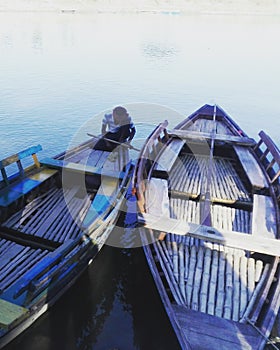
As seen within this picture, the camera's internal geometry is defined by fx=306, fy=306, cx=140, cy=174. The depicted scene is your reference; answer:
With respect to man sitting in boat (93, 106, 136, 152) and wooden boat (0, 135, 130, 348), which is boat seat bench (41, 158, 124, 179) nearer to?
wooden boat (0, 135, 130, 348)

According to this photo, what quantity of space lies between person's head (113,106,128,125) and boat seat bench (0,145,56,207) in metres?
2.88

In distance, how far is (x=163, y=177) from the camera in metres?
8.87

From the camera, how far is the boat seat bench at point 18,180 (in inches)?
282

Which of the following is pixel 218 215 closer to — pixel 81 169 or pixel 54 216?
pixel 81 169

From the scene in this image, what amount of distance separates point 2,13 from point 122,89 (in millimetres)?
72214

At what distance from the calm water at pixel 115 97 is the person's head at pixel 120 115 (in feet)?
13.6

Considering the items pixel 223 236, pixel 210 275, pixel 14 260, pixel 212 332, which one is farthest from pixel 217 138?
pixel 14 260

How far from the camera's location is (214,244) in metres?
6.64

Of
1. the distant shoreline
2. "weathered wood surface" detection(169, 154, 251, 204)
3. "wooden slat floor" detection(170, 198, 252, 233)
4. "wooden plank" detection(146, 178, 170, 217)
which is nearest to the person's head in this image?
"weathered wood surface" detection(169, 154, 251, 204)

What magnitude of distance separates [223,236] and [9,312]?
12.6ft

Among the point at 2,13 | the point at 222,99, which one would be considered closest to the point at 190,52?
the point at 222,99

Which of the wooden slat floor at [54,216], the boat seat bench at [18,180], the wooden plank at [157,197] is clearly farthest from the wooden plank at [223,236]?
the boat seat bench at [18,180]

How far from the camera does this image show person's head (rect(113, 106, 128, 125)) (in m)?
10.0

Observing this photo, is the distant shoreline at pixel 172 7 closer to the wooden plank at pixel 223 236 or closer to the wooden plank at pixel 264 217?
the wooden plank at pixel 264 217
